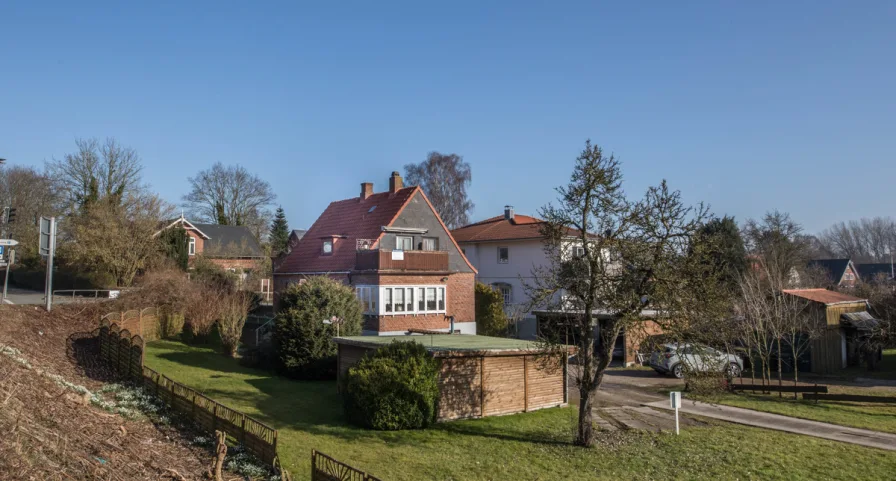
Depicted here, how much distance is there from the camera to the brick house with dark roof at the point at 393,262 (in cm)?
2927

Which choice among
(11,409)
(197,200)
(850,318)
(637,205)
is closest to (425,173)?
(197,200)

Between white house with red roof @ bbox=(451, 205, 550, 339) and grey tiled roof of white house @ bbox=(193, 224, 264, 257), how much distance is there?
19.2 metres

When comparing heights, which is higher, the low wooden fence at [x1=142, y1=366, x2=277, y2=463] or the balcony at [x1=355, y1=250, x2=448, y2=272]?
the balcony at [x1=355, y1=250, x2=448, y2=272]

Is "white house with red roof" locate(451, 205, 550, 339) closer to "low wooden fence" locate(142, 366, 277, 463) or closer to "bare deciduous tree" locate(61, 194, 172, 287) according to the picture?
"bare deciduous tree" locate(61, 194, 172, 287)

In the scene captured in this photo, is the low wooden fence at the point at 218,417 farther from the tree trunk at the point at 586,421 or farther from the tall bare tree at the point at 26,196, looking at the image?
the tall bare tree at the point at 26,196

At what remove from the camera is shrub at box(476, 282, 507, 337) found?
34.8 metres

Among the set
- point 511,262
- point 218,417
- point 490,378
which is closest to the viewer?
point 218,417

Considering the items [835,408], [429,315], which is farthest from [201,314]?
[835,408]

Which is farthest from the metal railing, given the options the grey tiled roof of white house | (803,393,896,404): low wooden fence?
(803,393,896,404): low wooden fence

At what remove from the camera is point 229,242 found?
177 feet

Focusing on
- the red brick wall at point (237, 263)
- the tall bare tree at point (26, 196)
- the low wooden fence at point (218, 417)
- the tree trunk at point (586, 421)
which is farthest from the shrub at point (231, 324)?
the tall bare tree at point (26, 196)

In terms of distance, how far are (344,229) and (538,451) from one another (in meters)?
23.3

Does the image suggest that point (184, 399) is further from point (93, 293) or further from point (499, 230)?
point (499, 230)

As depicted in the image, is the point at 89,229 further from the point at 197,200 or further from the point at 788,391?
the point at 788,391
